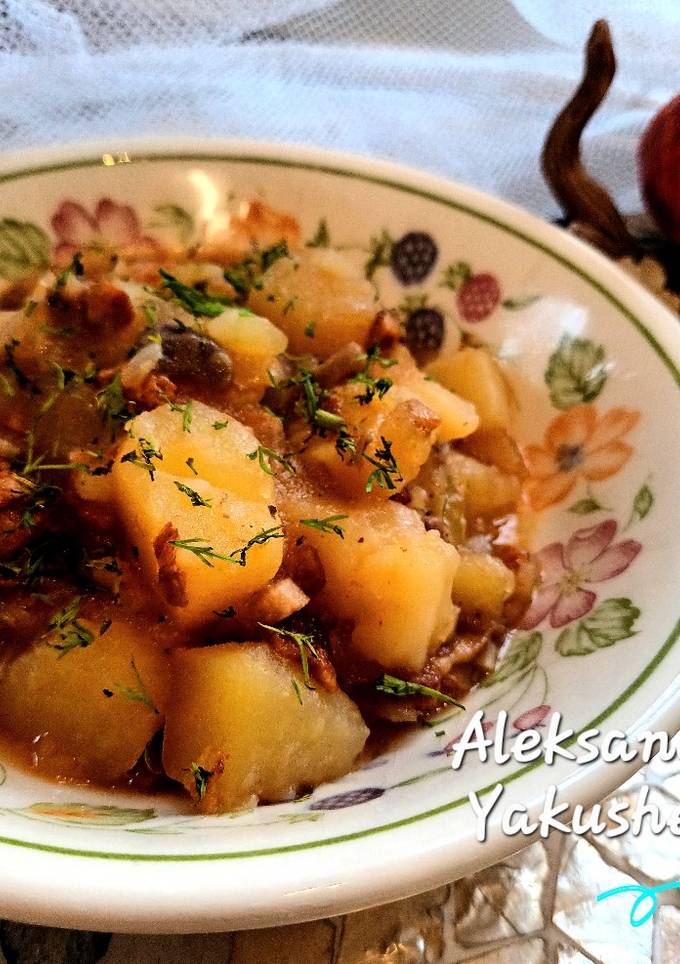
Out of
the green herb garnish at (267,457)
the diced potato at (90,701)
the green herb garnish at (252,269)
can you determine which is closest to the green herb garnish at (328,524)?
the green herb garnish at (267,457)

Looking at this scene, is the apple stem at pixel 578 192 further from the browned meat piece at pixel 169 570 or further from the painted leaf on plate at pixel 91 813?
the painted leaf on plate at pixel 91 813

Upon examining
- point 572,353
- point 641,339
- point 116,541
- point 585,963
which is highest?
point 641,339

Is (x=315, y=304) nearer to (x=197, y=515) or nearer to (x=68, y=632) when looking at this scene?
(x=197, y=515)

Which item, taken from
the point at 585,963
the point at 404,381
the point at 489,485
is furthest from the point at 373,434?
the point at 585,963

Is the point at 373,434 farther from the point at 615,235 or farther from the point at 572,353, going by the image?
the point at 615,235

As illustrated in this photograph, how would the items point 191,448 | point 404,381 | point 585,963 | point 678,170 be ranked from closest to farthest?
point 585,963
point 191,448
point 404,381
point 678,170

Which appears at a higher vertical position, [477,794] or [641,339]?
[641,339]

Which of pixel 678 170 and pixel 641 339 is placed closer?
pixel 641 339
